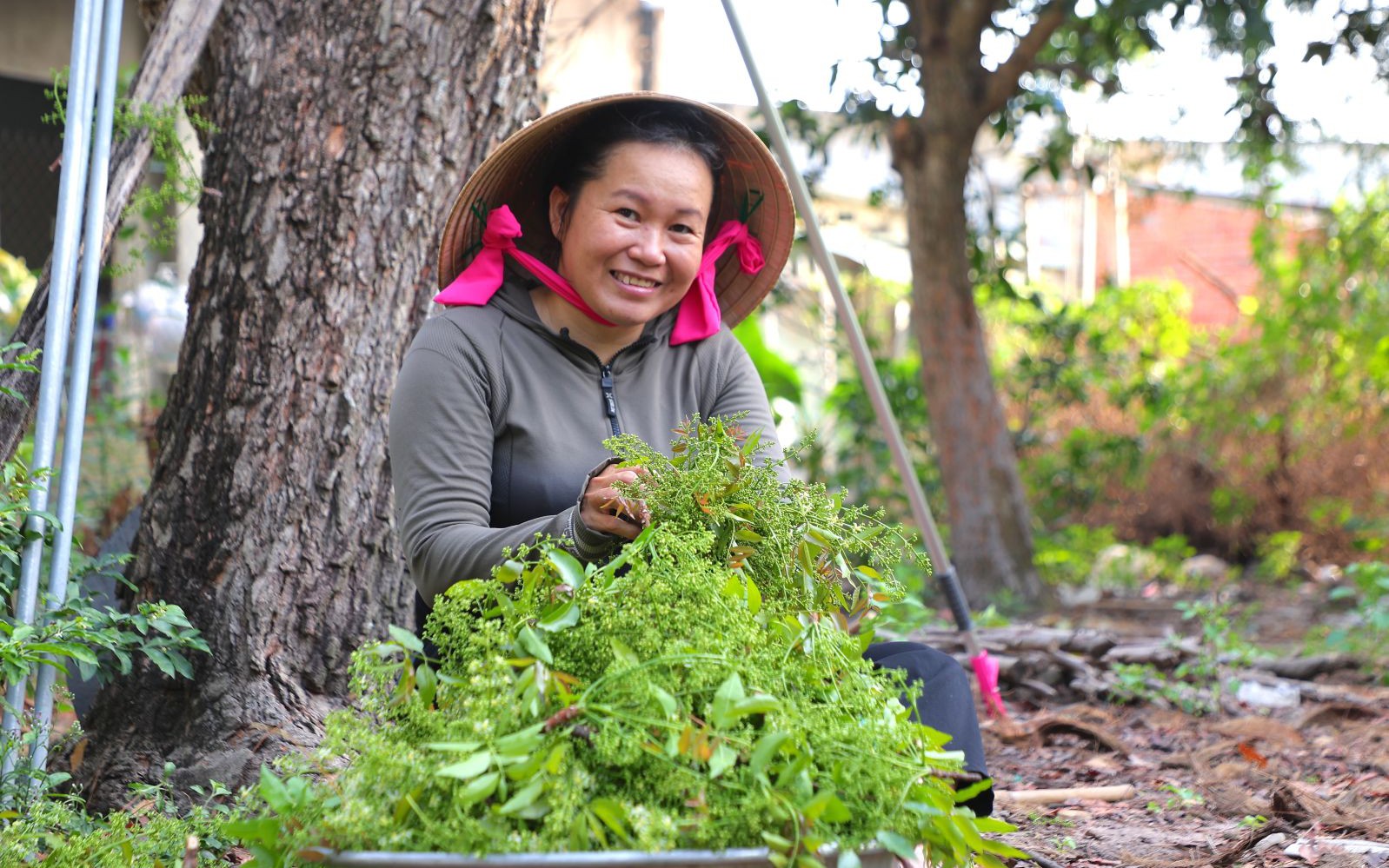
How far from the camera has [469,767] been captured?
4.24ft

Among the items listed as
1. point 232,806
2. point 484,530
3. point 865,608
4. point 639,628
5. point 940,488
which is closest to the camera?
point 639,628

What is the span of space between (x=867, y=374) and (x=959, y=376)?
9.75 feet

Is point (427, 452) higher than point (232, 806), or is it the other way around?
point (427, 452)

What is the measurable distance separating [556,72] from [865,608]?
3.89m

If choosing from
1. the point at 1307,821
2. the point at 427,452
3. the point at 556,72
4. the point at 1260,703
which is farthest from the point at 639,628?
the point at 556,72

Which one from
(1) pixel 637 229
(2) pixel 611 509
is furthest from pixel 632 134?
(2) pixel 611 509

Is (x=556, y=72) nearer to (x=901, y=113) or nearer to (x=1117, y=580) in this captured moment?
(x=901, y=113)

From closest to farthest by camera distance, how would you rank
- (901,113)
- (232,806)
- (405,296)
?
1. (232,806)
2. (405,296)
3. (901,113)

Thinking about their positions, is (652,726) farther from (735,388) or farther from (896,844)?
(735,388)

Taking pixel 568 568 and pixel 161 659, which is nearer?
pixel 568 568

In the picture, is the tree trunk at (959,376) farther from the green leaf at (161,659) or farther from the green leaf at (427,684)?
the green leaf at (427,684)

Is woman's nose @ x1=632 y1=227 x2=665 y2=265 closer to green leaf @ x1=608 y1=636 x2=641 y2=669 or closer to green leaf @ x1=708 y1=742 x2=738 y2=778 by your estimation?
green leaf @ x1=608 y1=636 x2=641 y2=669

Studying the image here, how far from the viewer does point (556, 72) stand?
5199 mm

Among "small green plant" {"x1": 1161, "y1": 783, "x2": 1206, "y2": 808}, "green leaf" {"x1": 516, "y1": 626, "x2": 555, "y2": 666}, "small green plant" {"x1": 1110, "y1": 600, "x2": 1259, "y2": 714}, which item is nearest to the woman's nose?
"green leaf" {"x1": 516, "y1": 626, "x2": 555, "y2": 666}
